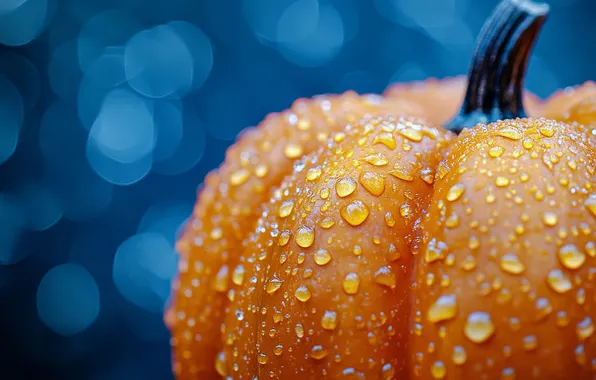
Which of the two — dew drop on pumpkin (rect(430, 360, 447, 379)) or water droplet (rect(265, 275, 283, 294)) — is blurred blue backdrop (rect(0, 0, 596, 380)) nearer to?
water droplet (rect(265, 275, 283, 294))

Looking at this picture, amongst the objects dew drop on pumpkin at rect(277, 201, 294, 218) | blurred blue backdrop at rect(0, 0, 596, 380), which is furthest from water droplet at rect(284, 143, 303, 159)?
blurred blue backdrop at rect(0, 0, 596, 380)

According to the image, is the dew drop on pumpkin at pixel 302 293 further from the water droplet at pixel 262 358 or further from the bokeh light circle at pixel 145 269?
the bokeh light circle at pixel 145 269

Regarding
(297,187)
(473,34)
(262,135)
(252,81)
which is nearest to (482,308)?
(297,187)

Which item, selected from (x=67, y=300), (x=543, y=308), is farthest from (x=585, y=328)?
(x=67, y=300)

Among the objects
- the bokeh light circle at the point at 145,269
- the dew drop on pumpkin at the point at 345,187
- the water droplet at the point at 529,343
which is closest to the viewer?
the water droplet at the point at 529,343

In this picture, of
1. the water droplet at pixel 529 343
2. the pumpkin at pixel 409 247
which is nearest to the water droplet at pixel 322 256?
the pumpkin at pixel 409 247
